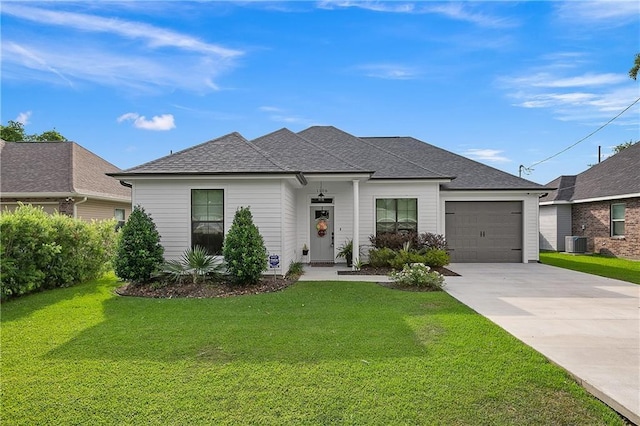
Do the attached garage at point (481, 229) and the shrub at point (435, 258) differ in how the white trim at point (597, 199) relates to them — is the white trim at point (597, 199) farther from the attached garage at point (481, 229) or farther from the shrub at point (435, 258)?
the shrub at point (435, 258)

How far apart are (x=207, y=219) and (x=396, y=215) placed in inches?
264

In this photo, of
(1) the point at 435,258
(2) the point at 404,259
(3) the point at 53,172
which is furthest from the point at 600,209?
(3) the point at 53,172

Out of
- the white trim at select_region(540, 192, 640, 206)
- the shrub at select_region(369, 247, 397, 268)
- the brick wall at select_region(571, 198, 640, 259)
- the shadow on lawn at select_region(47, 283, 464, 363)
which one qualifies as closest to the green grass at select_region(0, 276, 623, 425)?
the shadow on lawn at select_region(47, 283, 464, 363)

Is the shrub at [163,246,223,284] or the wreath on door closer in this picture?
the shrub at [163,246,223,284]

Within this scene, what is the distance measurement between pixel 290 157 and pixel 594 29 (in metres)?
11.0

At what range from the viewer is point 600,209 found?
56.6ft

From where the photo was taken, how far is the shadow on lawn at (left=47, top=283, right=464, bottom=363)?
439cm

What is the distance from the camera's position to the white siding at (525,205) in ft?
44.9

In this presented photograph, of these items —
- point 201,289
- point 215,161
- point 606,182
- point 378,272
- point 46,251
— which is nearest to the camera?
point 46,251

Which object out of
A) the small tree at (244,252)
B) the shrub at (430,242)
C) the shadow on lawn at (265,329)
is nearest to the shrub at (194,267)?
the small tree at (244,252)

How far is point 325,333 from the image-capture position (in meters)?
5.15

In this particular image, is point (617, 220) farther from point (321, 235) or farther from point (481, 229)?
point (321, 235)

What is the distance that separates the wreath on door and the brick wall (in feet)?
44.0

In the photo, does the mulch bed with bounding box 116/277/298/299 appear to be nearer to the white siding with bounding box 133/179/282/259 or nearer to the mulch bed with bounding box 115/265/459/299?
the mulch bed with bounding box 115/265/459/299
